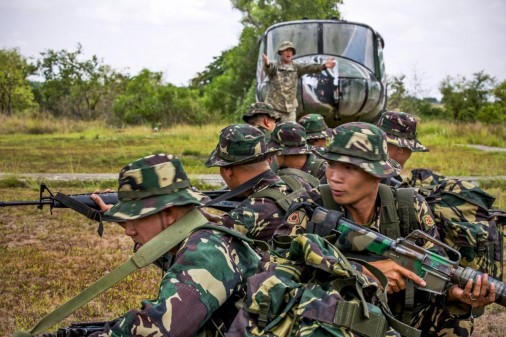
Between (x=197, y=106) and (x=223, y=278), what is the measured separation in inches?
1130

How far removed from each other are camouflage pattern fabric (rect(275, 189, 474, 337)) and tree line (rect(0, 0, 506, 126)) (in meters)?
25.1

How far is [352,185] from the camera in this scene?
134 inches

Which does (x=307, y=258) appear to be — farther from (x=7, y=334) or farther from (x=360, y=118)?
(x=360, y=118)

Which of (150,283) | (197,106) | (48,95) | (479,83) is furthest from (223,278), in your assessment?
(479,83)

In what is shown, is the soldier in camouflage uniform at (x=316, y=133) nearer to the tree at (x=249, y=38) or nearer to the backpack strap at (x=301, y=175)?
the backpack strap at (x=301, y=175)

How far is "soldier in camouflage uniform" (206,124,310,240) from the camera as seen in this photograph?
156 inches

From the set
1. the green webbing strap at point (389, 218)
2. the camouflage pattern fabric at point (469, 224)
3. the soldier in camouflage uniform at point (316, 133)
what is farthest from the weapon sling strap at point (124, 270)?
the soldier in camouflage uniform at point (316, 133)

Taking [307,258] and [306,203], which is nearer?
[307,258]

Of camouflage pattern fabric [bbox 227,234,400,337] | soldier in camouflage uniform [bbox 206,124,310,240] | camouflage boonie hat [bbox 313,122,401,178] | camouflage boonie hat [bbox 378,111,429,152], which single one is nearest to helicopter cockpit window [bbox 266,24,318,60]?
camouflage boonie hat [bbox 378,111,429,152]

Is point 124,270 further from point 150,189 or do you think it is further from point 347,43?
point 347,43

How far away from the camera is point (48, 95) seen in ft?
125

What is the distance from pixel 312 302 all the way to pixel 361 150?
1.20 m

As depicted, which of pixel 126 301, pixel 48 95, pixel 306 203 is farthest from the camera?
pixel 48 95

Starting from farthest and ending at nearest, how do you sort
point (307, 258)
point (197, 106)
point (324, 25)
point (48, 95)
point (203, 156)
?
point (48, 95) → point (197, 106) → point (203, 156) → point (324, 25) → point (307, 258)
